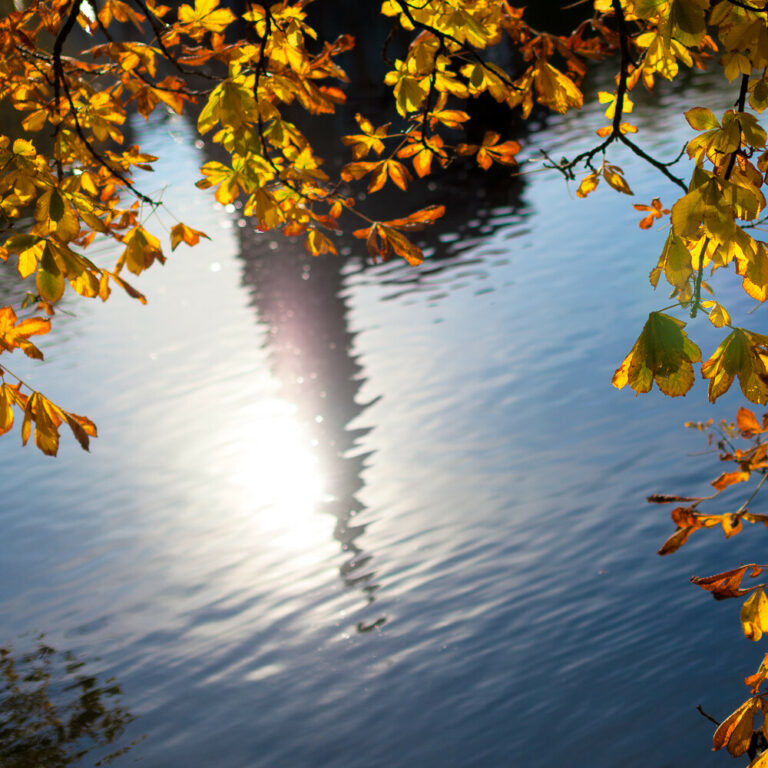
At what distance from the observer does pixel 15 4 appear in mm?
4035

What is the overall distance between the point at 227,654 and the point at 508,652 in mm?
2296

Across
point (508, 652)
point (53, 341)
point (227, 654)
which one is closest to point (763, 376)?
point (508, 652)

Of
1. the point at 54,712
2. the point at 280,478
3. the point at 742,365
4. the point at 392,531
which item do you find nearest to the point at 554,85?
the point at 742,365

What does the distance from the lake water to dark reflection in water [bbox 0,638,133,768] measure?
0.16m

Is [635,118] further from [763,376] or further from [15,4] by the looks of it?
[763,376]

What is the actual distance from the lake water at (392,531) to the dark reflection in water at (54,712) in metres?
0.16

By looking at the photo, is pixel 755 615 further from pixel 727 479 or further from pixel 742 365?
pixel 742 365

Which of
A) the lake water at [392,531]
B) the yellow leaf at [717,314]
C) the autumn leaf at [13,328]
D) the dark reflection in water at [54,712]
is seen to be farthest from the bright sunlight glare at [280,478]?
the yellow leaf at [717,314]

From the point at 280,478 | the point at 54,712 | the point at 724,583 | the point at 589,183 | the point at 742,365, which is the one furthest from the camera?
the point at 280,478

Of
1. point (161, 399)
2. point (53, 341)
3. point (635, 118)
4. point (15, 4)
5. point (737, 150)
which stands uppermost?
point (635, 118)

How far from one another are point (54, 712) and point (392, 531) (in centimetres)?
332

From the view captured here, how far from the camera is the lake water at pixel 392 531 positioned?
20.9 feet

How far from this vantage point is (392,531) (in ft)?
28.7

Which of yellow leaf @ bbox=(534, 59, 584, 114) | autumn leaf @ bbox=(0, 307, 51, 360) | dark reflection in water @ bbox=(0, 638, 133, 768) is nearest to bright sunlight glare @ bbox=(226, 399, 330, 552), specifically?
dark reflection in water @ bbox=(0, 638, 133, 768)
